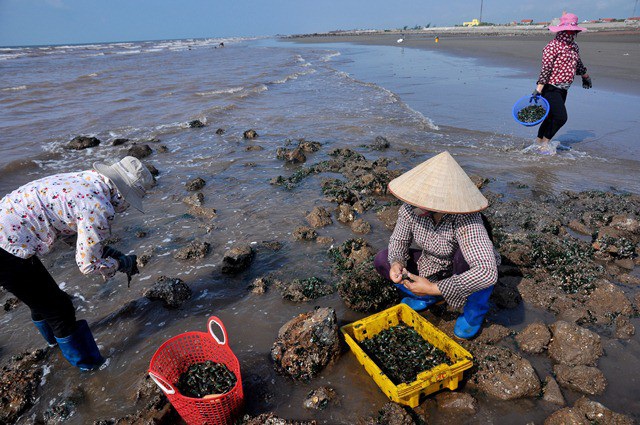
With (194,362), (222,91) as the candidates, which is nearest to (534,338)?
(194,362)

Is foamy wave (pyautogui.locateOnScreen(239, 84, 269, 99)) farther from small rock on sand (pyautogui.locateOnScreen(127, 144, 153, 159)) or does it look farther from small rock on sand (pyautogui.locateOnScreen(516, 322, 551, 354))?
small rock on sand (pyautogui.locateOnScreen(516, 322, 551, 354))

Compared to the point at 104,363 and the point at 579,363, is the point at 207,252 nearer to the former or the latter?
the point at 104,363

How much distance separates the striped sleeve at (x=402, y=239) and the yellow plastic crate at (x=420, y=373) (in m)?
0.43

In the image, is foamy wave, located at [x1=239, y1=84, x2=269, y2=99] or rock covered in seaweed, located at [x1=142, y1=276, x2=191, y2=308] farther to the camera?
foamy wave, located at [x1=239, y1=84, x2=269, y2=99]

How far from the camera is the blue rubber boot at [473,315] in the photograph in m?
3.11

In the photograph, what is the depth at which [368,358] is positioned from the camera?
2.89m

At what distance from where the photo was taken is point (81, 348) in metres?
3.18

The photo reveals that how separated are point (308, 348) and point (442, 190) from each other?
5.43 ft

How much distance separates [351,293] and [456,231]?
125 cm

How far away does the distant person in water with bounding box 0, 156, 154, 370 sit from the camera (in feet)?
9.21

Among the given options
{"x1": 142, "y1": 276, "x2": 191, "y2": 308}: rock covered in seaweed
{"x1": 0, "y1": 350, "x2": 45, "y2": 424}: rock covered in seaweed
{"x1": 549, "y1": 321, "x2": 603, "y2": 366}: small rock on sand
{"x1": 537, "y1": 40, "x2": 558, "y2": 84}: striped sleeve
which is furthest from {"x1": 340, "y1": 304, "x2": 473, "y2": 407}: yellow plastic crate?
{"x1": 537, "y1": 40, "x2": 558, "y2": 84}: striped sleeve

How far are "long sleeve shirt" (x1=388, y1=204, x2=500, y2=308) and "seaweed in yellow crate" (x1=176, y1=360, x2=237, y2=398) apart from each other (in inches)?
67.3

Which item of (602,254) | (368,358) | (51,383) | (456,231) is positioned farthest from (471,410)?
(51,383)

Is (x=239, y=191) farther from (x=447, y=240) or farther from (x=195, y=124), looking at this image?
(x=195, y=124)
